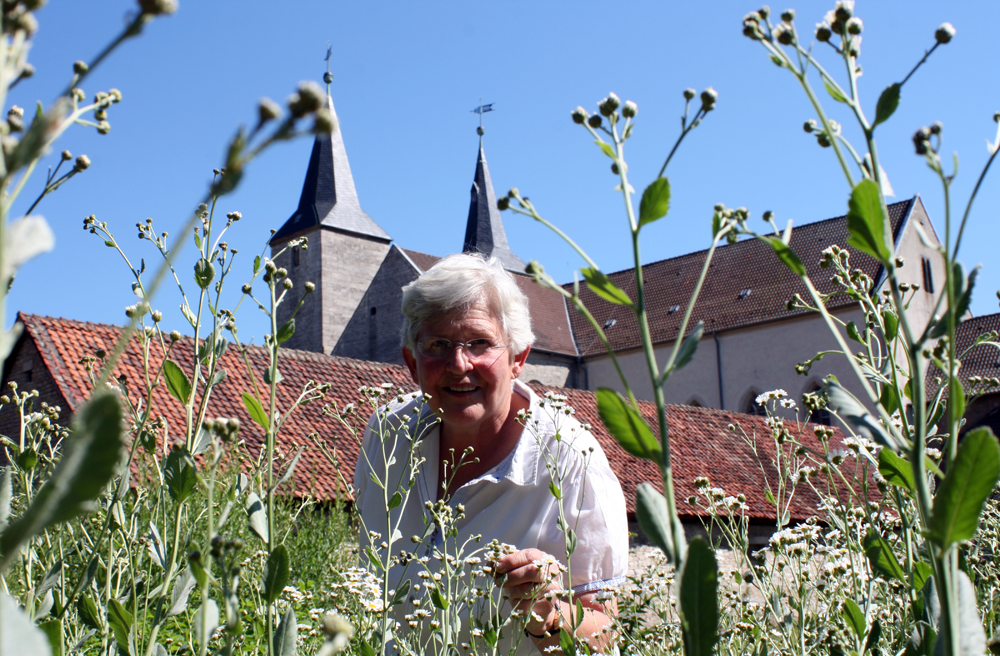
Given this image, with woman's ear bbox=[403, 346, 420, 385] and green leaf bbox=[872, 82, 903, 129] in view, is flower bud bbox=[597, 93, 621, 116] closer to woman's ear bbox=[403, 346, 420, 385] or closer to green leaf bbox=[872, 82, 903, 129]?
green leaf bbox=[872, 82, 903, 129]

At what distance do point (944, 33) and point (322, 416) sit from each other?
43.2ft

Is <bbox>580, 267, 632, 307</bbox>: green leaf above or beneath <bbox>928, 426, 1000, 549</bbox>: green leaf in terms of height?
above

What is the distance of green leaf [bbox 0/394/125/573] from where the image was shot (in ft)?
1.40

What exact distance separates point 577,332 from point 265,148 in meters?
34.2

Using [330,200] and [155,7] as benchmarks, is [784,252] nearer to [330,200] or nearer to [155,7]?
[155,7]

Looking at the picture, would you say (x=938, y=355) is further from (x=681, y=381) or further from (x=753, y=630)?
(x=681, y=381)

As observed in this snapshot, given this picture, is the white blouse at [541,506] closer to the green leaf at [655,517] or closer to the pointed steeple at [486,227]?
the green leaf at [655,517]

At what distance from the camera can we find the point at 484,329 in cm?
289

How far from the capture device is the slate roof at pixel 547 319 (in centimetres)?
3288

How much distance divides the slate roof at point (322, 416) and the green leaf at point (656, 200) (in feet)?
34.0

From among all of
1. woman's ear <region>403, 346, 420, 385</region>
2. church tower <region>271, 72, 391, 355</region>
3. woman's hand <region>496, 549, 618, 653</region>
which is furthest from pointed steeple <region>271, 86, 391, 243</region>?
woman's hand <region>496, 549, 618, 653</region>

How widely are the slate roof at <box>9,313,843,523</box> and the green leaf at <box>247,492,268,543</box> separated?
1000cm

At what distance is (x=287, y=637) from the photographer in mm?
885

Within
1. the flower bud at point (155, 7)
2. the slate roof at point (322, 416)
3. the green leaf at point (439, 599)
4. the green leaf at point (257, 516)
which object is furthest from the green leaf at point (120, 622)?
the slate roof at point (322, 416)
